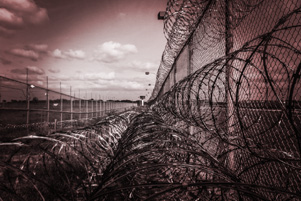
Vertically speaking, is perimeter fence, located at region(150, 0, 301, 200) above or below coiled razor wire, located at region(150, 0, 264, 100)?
below

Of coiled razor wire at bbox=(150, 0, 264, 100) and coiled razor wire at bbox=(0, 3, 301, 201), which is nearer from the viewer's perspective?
coiled razor wire at bbox=(0, 3, 301, 201)

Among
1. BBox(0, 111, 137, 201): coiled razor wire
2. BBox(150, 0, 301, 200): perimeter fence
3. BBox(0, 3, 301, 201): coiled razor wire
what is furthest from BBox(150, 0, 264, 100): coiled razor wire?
BBox(0, 111, 137, 201): coiled razor wire

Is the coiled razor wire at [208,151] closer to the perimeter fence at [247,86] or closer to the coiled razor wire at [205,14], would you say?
the perimeter fence at [247,86]

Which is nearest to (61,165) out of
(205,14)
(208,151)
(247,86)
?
(208,151)

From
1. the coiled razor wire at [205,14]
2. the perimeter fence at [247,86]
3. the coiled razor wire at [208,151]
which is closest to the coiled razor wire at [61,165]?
the coiled razor wire at [208,151]

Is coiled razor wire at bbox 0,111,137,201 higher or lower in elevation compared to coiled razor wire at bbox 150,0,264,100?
lower

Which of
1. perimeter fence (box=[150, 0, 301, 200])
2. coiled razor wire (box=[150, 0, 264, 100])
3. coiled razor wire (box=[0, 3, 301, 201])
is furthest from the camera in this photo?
coiled razor wire (box=[150, 0, 264, 100])

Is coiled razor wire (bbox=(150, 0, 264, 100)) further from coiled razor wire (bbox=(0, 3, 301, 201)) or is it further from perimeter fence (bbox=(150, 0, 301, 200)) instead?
coiled razor wire (bbox=(0, 3, 301, 201))

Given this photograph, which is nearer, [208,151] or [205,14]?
[208,151]

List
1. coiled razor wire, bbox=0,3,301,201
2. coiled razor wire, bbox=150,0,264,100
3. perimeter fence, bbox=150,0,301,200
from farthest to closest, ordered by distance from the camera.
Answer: coiled razor wire, bbox=150,0,264,100, perimeter fence, bbox=150,0,301,200, coiled razor wire, bbox=0,3,301,201

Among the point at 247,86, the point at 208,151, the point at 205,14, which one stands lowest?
the point at 208,151

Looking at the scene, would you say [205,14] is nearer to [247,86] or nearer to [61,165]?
[247,86]

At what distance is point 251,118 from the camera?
10.2 ft

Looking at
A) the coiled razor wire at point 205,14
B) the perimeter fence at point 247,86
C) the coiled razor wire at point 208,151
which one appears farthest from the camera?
the coiled razor wire at point 205,14
